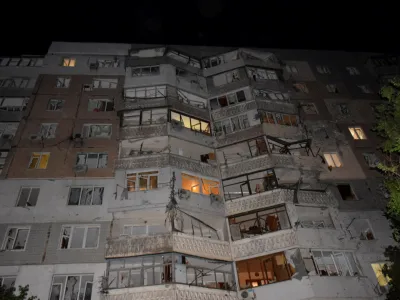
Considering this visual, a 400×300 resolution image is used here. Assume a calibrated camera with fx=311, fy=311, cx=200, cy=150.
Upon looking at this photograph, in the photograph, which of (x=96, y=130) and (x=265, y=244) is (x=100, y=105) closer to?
(x=96, y=130)

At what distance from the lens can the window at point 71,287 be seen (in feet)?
55.6

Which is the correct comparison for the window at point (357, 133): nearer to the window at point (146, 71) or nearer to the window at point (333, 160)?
the window at point (333, 160)

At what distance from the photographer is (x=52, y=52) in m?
31.9

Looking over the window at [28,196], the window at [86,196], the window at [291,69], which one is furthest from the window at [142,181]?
the window at [291,69]

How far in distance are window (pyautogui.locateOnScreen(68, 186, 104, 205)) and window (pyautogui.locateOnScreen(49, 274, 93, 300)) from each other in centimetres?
489

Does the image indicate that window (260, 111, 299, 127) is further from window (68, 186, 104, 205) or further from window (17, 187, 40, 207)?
window (17, 187, 40, 207)

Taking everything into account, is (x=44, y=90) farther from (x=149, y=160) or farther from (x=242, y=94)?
(x=242, y=94)

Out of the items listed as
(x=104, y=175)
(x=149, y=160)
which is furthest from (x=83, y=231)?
(x=149, y=160)

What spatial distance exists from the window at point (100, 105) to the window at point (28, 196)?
8.71 meters

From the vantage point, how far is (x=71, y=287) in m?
17.2

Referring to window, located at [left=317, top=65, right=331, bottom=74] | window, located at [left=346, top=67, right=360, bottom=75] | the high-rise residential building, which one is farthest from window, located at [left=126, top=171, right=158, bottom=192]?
window, located at [left=346, top=67, right=360, bottom=75]

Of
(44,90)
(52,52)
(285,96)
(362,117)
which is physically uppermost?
(52,52)

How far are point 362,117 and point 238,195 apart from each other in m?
15.4

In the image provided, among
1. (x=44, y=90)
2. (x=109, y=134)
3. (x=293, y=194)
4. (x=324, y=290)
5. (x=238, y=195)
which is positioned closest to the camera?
(x=324, y=290)
